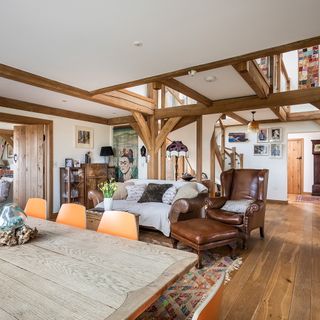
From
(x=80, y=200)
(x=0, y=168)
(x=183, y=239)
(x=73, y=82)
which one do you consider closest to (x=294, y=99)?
(x=183, y=239)

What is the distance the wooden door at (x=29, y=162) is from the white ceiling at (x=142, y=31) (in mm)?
2491

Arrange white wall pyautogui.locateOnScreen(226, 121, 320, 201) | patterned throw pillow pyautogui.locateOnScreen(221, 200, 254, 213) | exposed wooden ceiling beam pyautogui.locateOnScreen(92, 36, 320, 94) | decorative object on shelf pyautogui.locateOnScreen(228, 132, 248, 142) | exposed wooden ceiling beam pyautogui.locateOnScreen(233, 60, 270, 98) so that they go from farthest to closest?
decorative object on shelf pyautogui.locateOnScreen(228, 132, 248, 142)
white wall pyautogui.locateOnScreen(226, 121, 320, 201)
patterned throw pillow pyautogui.locateOnScreen(221, 200, 254, 213)
exposed wooden ceiling beam pyautogui.locateOnScreen(233, 60, 270, 98)
exposed wooden ceiling beam pyautogui.locateOnScreen(92, 36, 320, 94)

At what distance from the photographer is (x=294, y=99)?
406cm

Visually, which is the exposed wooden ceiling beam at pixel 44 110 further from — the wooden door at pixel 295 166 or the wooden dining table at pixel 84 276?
the wooden door at pixel 295 166

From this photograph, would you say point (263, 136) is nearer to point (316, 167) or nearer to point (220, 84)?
point (316, 167)

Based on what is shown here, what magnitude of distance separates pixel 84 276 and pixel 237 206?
9.48 feet

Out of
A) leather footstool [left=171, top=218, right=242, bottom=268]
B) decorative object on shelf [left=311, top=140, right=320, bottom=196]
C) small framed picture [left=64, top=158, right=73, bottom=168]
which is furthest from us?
decorative object on shelf [left=311, top=140, right=320, bottom=196]

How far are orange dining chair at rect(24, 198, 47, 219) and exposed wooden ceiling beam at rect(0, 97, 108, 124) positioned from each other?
2784 millimetres

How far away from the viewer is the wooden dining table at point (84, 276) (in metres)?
0.88

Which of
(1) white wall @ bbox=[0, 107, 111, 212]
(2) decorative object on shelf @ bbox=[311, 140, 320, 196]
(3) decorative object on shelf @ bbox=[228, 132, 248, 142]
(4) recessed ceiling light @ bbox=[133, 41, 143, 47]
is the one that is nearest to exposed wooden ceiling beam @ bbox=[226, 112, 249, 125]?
(3) decorative object on shelf @ bbox=[228, 132, 248, 142]

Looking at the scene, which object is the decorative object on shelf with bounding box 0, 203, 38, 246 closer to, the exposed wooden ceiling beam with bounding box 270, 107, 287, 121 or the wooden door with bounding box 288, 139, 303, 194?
the exposed wooden ceiling beam with bounding box 270, 107, 287, 121

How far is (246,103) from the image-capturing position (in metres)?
4.49

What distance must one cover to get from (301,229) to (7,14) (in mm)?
4962

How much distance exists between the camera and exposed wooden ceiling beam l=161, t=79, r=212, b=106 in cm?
363
